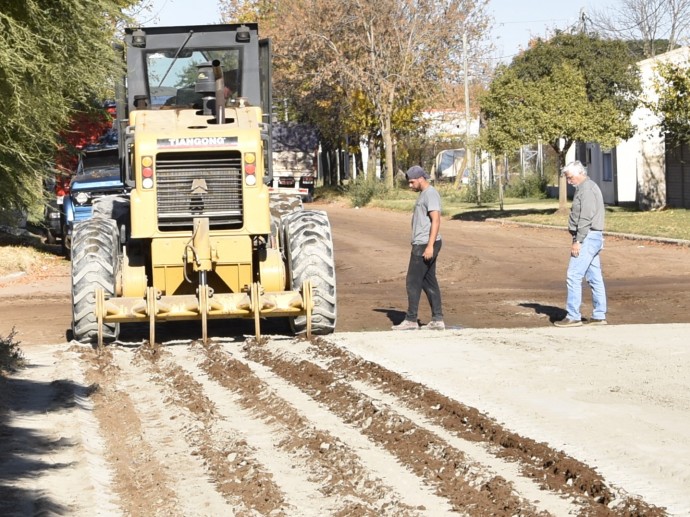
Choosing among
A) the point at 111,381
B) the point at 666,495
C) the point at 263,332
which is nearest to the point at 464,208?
A: the point at 263,332

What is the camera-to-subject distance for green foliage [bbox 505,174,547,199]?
53281 millimetres

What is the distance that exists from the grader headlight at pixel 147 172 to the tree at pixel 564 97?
2443 centimetres

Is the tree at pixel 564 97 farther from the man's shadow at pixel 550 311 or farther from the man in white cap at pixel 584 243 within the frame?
the man in white cap at pixel 584 243

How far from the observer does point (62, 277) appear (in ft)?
76.5

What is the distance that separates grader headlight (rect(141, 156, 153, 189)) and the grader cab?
0.03ft

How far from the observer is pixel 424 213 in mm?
14336

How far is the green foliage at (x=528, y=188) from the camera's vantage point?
175 ft

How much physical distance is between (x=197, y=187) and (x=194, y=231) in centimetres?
50

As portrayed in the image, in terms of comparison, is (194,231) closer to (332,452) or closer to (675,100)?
(332,452)

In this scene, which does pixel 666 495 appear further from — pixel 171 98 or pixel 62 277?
pixel 62 277

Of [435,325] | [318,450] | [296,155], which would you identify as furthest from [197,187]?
[296,155]

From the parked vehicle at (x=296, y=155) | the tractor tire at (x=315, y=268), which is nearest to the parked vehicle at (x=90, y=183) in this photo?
the tractor tire at (x=315, y=268)

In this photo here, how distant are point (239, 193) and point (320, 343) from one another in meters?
1.78

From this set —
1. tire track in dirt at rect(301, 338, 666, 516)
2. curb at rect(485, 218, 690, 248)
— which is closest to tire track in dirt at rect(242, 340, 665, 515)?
tire track in dirt at rect(301, 338, 666, 516)
